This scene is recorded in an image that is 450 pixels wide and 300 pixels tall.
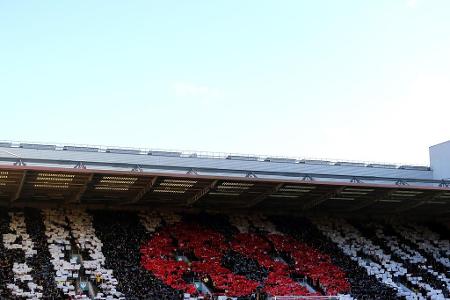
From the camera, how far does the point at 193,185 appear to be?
4803 centimetres

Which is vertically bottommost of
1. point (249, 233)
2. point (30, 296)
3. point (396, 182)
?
point (30, 296)

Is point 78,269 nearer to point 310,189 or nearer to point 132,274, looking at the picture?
point 132,274

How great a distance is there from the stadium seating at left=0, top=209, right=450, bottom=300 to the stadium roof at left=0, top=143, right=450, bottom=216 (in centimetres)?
130

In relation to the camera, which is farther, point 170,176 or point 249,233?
point 249,233

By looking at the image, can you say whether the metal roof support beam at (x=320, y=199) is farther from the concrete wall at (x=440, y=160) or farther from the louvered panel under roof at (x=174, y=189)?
the concrete wall at (x=440, y=160)

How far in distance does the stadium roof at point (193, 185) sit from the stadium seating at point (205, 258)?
1.30 meters

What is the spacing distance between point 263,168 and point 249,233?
8.44 m

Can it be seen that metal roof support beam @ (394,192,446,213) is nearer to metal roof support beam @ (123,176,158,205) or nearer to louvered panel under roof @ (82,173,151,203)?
metal roof support beam @ (123,176,158,205)

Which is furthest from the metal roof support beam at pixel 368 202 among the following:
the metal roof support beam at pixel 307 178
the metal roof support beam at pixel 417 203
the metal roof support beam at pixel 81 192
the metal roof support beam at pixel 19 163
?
the metal roof support beam at pixel 19 163

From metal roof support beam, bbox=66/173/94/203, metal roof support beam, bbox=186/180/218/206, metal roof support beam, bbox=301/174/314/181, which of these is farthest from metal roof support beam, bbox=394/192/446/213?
metal roof support beam, bbox=66/173/94/203

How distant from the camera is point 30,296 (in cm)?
3834

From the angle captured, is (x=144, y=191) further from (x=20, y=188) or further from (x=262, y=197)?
(x=262, y=197)

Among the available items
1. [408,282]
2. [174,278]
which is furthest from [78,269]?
[408,282]

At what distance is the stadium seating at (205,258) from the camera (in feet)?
137
